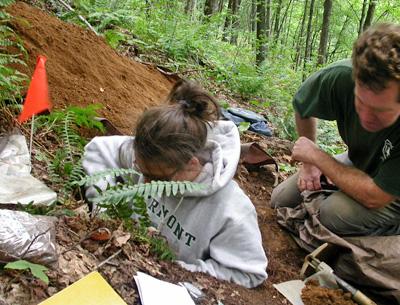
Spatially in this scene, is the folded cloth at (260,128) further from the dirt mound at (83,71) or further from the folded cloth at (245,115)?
the dirt mound at (83,71)

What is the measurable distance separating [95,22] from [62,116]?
3.94m

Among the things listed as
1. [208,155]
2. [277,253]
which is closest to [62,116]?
[208,155]

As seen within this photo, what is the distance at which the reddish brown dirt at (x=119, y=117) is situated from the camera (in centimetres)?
198

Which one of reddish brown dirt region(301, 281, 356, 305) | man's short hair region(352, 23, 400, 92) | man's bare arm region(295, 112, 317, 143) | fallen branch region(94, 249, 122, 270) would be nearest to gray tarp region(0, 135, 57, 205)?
fallen branch region(94, 249, 122, 270)

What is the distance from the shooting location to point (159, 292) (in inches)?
76.1

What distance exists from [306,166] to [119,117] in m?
1.81

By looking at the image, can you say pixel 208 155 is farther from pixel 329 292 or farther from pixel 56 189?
pixel 329 292

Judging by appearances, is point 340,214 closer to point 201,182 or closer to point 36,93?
point 201,182

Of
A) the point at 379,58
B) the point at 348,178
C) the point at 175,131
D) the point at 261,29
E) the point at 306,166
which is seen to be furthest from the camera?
the point at 261,29

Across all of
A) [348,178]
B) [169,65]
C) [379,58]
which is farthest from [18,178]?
[169,65]

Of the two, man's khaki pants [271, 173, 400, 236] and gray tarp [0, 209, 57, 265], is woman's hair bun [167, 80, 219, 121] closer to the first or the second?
gray tarp [0, 209, 57, 265]

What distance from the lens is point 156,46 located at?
7.46 meters

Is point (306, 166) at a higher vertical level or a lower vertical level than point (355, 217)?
higher

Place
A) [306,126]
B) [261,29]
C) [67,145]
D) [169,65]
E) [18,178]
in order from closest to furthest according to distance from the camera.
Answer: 1. [18,178]
2. [67,145]
3. [306,126]
4. [169,65]
5. [261,29]
